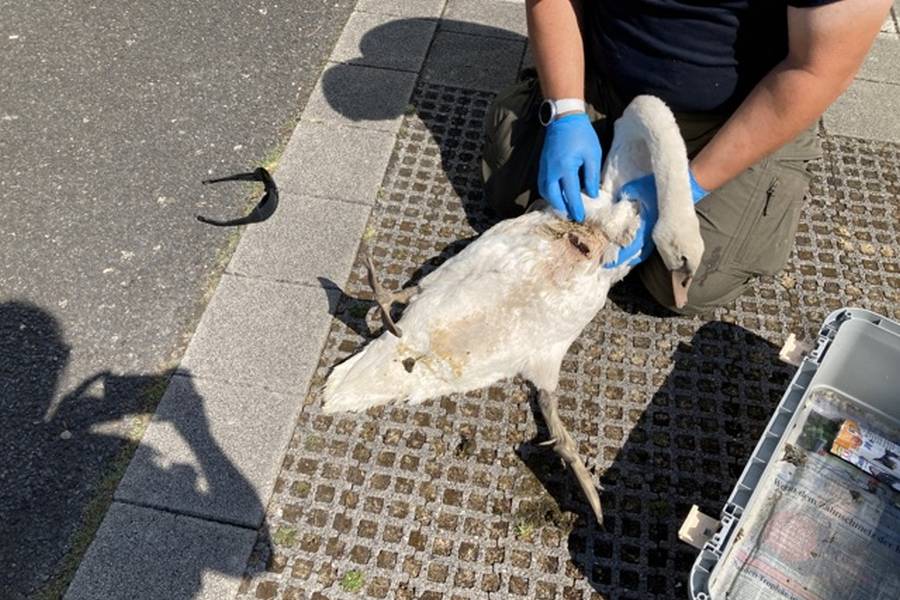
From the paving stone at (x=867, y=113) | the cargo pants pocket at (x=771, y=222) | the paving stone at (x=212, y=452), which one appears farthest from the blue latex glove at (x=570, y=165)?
the paving stone at (x=867, y=113)

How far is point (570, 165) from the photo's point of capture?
283 centimetres

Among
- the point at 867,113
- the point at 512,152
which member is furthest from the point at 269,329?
the point at 867,113

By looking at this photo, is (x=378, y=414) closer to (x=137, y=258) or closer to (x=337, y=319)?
(x=337, y=319)

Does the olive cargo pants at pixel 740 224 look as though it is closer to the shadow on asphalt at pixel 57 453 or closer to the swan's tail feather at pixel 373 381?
the swan's tail feather at pixel 373 381

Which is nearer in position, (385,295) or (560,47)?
(385,295)

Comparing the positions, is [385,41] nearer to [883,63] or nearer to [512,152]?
[512,152]

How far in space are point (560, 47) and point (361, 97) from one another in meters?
1.33

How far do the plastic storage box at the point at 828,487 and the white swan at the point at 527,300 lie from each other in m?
0.52

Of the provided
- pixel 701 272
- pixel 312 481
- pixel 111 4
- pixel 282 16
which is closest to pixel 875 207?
pixel 701 272

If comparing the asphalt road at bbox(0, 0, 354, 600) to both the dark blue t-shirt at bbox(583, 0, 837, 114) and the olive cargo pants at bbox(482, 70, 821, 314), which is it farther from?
the olive cargo pants at bbox(482, 70, 821, 314)

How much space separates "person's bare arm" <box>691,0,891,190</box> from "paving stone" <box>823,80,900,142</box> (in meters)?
1.56

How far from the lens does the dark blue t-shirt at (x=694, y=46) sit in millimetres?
2615

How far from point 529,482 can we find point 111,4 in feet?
13.2

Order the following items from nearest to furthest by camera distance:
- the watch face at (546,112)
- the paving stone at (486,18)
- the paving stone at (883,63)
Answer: the watch face at (546,112)
the paving stone at (883,63)
the paving stone at (486,18)
